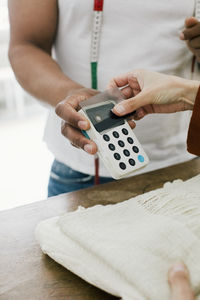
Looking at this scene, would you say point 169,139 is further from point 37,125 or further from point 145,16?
point 37,125

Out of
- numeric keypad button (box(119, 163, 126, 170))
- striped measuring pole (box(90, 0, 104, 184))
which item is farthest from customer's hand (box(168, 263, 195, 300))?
striped measuring pole (box(90, 0, 104, 184))

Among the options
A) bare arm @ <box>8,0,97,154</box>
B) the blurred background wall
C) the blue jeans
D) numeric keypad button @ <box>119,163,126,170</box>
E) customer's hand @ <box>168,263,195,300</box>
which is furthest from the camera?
the blurred background wall

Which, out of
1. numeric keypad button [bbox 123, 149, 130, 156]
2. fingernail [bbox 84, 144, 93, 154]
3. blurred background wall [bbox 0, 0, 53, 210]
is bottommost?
blurred background wall [bbox 0, 0, 53, 210]

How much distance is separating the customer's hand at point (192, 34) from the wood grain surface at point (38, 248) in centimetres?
23

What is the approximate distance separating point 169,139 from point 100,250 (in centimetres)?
50

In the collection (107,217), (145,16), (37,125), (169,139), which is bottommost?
(37,125)

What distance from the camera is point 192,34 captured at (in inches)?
29.2

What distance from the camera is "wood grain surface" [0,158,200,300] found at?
18.0 inches

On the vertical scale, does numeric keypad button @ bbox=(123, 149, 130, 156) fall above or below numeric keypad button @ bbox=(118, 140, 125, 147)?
below

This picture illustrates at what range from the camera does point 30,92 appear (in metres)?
0.84

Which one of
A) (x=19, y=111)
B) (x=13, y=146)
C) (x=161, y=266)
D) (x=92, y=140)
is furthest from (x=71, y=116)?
(x=19, y=111)

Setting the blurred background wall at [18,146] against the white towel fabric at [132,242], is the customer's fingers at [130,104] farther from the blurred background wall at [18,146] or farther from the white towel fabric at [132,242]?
the blurred background wall at [18,146]

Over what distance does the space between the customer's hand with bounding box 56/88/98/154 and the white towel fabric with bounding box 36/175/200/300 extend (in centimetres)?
10

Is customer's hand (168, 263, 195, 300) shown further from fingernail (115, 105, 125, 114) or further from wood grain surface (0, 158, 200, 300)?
fingernail (115, 105, 125, 114)
